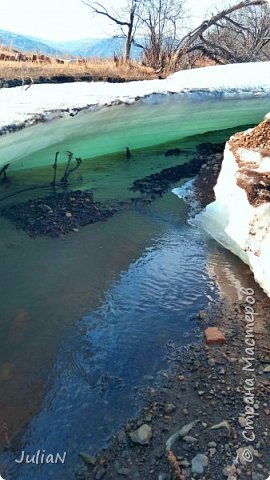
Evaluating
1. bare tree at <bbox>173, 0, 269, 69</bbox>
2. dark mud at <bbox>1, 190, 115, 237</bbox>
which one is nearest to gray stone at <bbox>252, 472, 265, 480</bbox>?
dark mud at <bbox>1, 190, 115, 237</bbox>

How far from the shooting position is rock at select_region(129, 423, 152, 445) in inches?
103

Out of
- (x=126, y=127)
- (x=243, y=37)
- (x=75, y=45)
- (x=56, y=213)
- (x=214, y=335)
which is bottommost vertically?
(x=214, y=335)

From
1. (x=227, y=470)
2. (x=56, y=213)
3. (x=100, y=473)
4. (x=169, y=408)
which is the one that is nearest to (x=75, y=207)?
(x=56, y=213)

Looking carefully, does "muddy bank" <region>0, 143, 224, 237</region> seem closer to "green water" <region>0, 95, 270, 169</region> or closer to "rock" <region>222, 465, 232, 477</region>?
"green water" <region>0, 95, 270, 169</region>

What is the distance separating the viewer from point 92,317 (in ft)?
12.6

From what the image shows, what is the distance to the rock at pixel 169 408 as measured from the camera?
9.28 feet

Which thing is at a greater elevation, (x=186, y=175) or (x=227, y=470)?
(x=186, y=175)

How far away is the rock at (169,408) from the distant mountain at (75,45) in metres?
13.0

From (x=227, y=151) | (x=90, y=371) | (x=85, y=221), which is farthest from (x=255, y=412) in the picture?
(x=227, y=151)

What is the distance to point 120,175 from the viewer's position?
7773 mm

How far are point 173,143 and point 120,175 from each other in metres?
2.69

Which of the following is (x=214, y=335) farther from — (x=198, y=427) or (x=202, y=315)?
(x=198, y=427)

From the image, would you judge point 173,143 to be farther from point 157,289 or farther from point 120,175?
point 157,289

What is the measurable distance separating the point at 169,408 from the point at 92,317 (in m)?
1.23
